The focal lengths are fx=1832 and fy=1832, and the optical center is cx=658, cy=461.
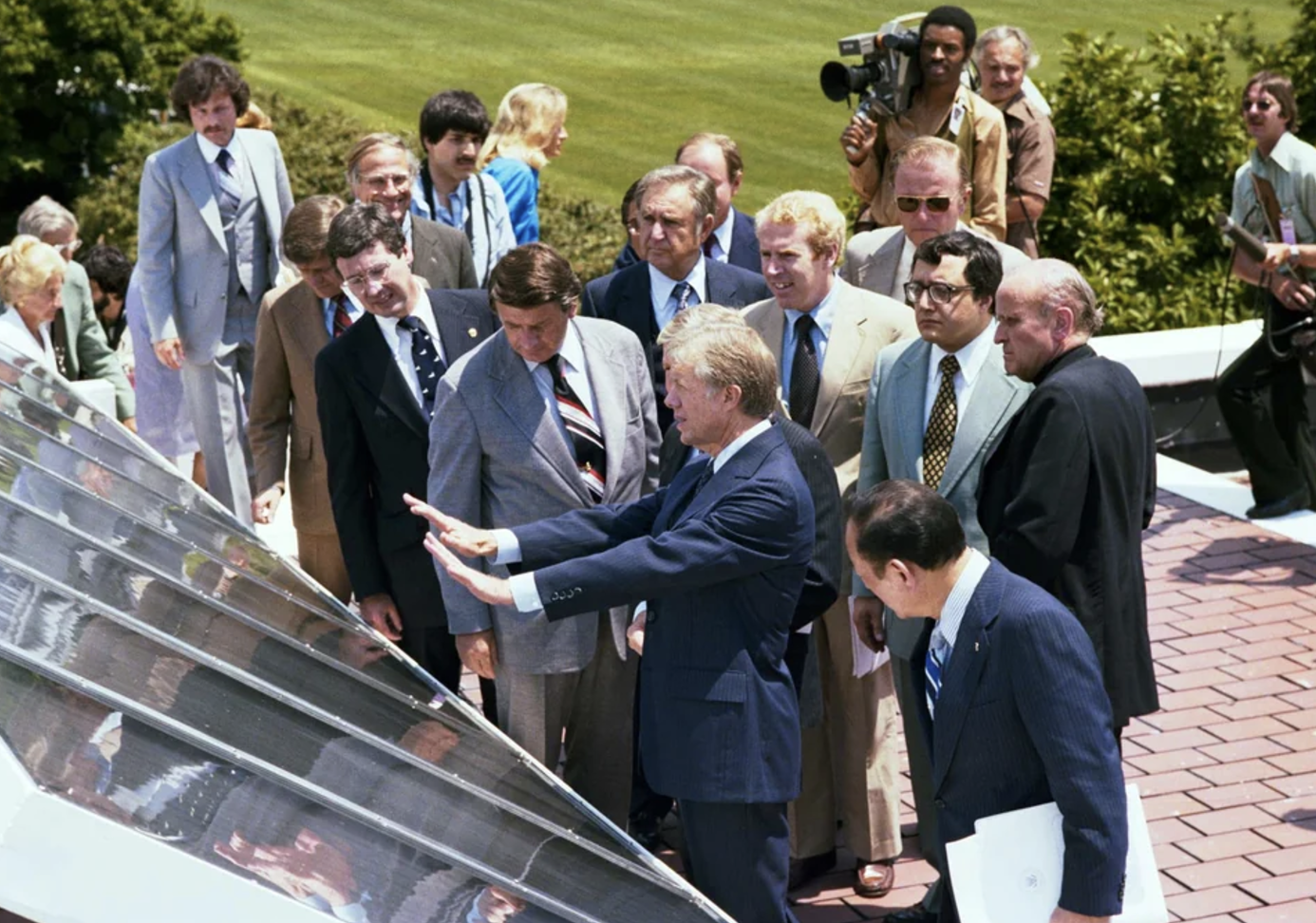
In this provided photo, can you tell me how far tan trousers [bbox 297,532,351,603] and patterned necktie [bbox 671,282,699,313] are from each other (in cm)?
153

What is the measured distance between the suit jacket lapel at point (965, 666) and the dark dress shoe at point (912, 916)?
150 cm

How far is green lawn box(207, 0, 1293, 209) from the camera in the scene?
85.7 ft

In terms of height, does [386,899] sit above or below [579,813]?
above

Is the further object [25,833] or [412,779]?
[412,779]

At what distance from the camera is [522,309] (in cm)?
512

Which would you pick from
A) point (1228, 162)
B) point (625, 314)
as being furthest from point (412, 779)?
point (1228, 162)

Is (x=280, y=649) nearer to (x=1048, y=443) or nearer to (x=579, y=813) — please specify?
(x=579, y=813)

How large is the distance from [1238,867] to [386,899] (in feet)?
12.2

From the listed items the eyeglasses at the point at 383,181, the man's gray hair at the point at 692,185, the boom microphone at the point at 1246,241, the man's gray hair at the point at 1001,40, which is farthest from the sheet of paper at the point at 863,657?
the man's gray hair at the point at 1001,40

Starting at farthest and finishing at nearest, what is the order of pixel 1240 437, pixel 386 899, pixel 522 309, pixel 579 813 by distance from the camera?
1. pixel 1240 437
2. pixel 522 309
3. pixel 579 813
4. pixel 386 899

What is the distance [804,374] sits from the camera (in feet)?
19.0

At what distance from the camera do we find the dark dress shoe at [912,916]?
535 centimetres

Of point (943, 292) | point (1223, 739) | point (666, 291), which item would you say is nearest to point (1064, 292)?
point (943, 292)

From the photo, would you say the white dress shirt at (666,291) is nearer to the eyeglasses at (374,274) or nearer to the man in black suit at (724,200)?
the eyeglasses at (374,274)
